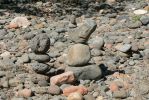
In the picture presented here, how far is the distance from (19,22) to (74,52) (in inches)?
89.2

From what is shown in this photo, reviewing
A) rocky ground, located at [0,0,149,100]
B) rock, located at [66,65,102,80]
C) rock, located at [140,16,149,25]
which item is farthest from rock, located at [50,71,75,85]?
rock, located at [140,16,149,25]

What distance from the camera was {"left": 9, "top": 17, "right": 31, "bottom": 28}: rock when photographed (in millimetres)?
7702

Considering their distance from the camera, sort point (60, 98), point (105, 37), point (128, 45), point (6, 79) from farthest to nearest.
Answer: point (105, 37)
point (128, 45)
point (6, 79)
point (60, 98)

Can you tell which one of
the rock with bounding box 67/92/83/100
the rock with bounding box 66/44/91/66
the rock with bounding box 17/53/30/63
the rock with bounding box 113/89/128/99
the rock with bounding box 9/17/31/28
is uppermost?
the rock with bounding box 66/44/91/66

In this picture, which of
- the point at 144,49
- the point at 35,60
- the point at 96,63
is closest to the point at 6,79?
the point at 35,60

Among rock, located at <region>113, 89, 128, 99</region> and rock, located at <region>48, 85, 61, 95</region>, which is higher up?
rock, located at <region>48, 85, 61, 95</region>

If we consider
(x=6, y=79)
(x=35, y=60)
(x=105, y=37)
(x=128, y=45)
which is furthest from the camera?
(x=105, y=37)

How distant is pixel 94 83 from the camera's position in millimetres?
5773

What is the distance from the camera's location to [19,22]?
25.6 ft

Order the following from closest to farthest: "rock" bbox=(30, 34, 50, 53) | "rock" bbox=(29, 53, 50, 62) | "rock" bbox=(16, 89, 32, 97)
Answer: "rock" bbox=(16, 89, 32, 97), "rock" bbox=(30, 34, 50, 53), "rock" bbox=(29, 53, 50, 62)

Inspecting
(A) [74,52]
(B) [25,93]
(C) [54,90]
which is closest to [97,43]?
(A) [74,52]

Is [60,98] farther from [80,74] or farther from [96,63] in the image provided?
[96,63]

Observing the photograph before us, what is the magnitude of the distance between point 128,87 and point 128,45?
1.33 m

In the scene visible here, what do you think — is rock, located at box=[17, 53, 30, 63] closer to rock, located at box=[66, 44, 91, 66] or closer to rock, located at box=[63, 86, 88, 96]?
rock, located at box=[66, 44, 91, 66]
